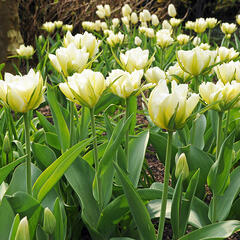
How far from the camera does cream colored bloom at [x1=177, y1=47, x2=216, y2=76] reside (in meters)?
1.41

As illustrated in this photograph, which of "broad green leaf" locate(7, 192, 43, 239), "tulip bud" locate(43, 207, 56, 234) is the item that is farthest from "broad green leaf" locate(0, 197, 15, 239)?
"tulip bud" locate(43, 207, 56, 234)

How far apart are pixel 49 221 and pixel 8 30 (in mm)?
2407

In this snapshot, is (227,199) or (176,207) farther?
(227,199)

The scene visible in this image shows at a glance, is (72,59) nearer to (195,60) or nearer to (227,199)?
(195,60)

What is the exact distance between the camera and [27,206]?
1.00 m

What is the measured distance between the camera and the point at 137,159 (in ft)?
4.69

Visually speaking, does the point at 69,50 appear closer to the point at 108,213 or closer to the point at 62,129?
the point at 62,129

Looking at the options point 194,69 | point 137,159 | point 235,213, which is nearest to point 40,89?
point 137,159

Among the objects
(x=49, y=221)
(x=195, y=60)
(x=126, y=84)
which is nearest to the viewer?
(x=49, y=221)

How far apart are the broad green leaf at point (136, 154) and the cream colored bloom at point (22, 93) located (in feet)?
1.74

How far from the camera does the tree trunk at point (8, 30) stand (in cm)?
299

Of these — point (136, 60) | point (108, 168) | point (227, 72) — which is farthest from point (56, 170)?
point (227, 72)

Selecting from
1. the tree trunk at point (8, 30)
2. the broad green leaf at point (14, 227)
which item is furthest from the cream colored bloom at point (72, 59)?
the tree trunk at point (8, 30)

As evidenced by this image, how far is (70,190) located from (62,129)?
0.26 metres
